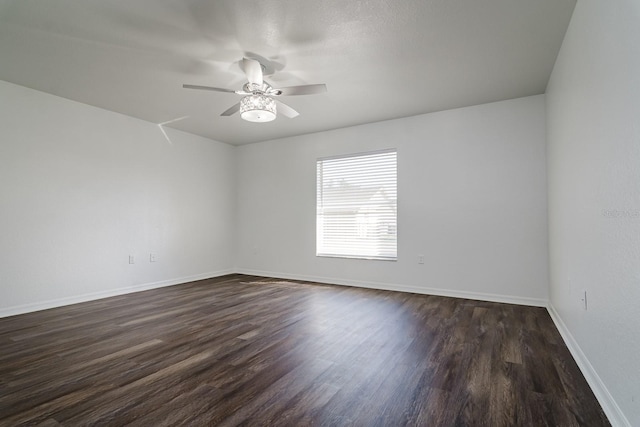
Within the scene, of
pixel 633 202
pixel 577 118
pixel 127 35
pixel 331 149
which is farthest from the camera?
pixel 331 149

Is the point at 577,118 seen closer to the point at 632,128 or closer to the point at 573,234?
the point at 573,234

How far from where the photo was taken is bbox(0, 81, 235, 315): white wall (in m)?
3.50

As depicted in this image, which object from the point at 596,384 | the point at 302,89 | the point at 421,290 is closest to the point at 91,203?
the point at 302,89

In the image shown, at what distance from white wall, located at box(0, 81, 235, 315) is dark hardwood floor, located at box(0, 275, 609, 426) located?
571mm

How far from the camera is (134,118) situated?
4594mm

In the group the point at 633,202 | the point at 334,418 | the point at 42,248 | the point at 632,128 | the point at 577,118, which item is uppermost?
the point at 577,118

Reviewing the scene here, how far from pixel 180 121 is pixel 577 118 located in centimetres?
476

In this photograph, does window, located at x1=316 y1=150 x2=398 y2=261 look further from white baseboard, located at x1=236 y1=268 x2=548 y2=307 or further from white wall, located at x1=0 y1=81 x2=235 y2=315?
white wall, located at x1=0 y1=81 x2=235 y2=315

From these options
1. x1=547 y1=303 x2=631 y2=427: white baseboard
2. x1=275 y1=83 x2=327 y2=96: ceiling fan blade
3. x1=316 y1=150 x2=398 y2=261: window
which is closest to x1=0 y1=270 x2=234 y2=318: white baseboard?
x1=316 y1=150 x2=398 y2=261: window

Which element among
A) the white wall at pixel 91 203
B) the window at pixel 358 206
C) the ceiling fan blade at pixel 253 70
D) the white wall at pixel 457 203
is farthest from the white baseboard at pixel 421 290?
the ceiling fan blade at pixel 253 70

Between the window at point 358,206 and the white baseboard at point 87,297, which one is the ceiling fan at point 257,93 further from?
the white baseboard at point 87,297

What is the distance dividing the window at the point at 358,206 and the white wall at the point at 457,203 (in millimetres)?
129

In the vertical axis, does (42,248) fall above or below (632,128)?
below

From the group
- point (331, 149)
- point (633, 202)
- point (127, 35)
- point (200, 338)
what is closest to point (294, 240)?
point (331, 149)
